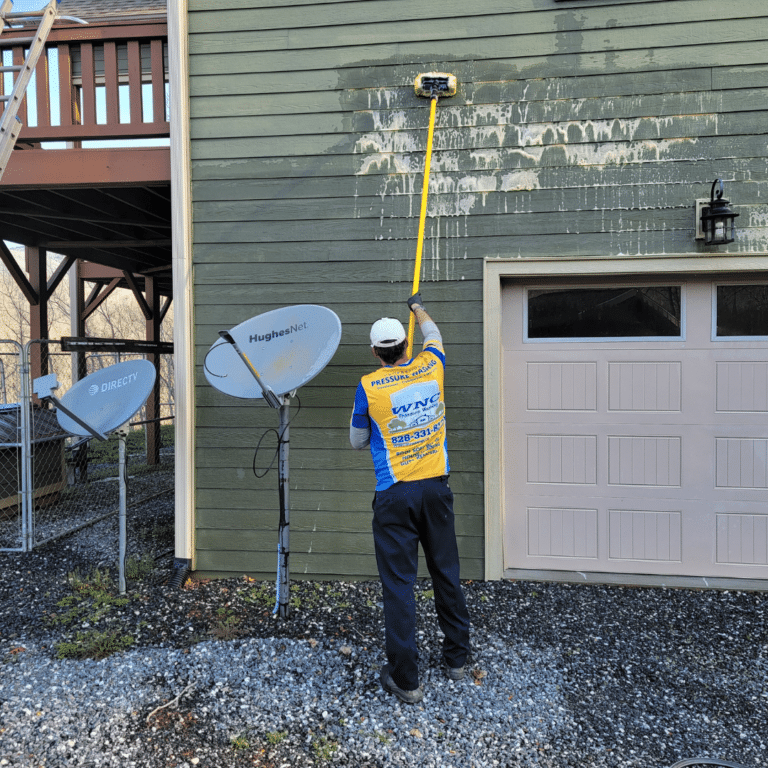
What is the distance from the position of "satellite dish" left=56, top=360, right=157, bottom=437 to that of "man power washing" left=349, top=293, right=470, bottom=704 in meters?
A: 1.74


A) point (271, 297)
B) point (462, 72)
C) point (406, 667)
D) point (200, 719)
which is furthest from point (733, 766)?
point (462, 72)

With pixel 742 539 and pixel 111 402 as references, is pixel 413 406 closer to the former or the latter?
pixel 111 402

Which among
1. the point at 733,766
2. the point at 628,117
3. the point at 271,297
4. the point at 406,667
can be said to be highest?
the point at 628,117

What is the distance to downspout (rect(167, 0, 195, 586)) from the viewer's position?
3.86m

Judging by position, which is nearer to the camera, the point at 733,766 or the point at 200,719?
the point at 733,766

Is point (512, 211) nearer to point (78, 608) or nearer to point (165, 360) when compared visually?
point (78, 608)

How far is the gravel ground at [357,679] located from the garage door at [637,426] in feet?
0.98

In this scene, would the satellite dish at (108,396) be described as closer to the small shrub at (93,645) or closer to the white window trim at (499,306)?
the small shrub at (93,645)

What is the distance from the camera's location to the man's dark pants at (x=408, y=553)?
252cm

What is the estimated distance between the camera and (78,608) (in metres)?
3.57

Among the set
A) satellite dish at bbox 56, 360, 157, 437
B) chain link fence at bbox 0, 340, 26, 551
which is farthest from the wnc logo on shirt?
chain link fence at bbox 0, 340, 26, 551

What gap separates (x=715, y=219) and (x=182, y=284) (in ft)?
11.5

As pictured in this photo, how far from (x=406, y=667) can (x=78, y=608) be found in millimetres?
2305

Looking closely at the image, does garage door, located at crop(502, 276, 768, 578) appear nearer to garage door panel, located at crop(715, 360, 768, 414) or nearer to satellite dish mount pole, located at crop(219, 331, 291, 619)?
garage door panel, located at crop(715, 360, 768, 414)
